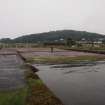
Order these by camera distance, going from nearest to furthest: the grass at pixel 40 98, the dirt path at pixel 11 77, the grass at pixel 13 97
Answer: the grass at pixel 40 98, the grass at pixel 13 97, the dirt path at pixel 11 77

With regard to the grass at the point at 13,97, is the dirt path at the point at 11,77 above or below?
below

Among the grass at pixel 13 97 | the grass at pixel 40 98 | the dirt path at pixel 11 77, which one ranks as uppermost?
the grass at pixel 40 98

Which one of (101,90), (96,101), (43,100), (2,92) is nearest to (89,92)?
(101,90)

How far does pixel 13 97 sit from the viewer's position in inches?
326

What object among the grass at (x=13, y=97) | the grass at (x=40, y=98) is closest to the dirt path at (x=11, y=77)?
the grass at (x=13, y=97)

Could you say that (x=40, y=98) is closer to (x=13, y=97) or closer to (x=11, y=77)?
(x=13, y=97)

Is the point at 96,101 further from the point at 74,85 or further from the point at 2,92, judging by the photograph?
the point at 2,92

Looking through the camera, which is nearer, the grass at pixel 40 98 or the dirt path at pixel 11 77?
the grass at pixel 40 98

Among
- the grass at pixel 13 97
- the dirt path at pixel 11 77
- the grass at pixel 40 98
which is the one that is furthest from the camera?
the dirt path at pixel 11 77

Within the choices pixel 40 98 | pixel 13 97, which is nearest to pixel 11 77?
pixel 13 97

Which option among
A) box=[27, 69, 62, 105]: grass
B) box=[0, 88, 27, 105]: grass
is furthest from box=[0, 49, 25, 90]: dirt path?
box=[27, 69, 62, 105]: grass

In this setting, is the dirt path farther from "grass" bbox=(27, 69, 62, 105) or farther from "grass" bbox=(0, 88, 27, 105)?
"grass" bbox=(27, 69, 62, 105)

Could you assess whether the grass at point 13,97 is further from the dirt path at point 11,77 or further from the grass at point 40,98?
the dirt path at point 11,77

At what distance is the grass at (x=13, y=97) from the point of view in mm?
7570
